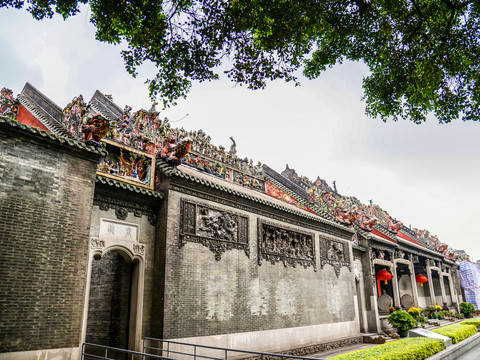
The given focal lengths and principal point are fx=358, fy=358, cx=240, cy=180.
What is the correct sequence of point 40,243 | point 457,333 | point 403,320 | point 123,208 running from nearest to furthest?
point 40,243 < point 123,208 < point 457,333 < point 403,320

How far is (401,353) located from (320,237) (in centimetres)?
759

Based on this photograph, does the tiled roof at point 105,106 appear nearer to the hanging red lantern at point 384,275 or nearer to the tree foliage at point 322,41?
the tree foliage at point 322,41

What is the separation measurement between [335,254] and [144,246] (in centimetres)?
1036

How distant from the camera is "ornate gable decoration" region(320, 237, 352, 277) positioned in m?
16.3

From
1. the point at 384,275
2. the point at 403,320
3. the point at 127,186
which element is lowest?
the point at 403,320

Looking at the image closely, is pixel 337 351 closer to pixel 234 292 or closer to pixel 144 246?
pixel 234 292

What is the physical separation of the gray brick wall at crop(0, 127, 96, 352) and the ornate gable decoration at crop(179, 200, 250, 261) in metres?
2.95

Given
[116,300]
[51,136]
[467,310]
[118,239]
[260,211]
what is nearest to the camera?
[51,136]

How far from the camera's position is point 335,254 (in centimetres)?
1716

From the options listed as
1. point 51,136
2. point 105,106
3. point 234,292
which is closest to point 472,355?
point 234,292

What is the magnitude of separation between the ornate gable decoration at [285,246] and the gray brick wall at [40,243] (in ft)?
21.8

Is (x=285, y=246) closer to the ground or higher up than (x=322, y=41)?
closer to the ground

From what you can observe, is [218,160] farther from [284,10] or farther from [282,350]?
[284,10]

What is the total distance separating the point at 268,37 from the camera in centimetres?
755
